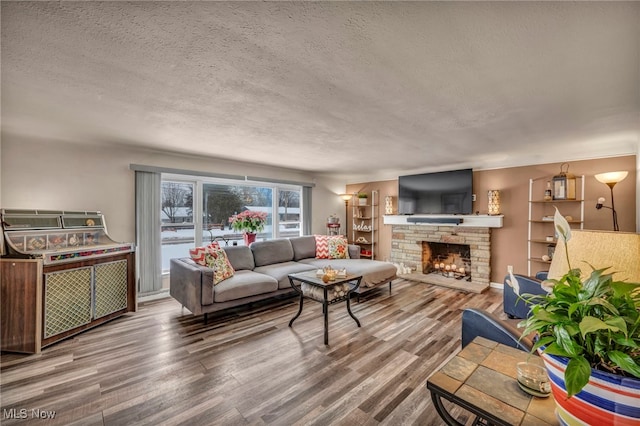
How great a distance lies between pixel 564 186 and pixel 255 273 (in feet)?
15.5

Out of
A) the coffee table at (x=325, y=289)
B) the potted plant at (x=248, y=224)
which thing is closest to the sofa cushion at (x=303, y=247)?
the potted plant at (x=248, y=224)

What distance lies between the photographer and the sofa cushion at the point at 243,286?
318 cm

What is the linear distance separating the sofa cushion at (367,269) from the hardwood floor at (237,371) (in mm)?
602

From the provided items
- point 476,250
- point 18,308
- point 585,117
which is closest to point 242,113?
point 18,308

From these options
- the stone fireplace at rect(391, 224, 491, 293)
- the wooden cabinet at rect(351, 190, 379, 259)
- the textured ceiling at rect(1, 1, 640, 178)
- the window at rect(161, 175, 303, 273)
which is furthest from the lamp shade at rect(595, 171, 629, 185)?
the window at rect(161, 175, 303, 273)

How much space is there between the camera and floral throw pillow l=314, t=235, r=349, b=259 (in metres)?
4.96

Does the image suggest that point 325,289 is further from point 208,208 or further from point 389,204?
point 389,204

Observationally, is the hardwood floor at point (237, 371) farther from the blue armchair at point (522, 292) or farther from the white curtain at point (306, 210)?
the white curtain at point (306, 210)

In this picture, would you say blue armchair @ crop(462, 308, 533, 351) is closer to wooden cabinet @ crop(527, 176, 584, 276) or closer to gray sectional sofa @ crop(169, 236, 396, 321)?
gray sectional sofa @ crop(169, 236, 396, 321)

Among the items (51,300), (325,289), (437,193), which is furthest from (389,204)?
(51,300)

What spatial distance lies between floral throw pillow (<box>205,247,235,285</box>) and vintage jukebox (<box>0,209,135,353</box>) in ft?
3.34

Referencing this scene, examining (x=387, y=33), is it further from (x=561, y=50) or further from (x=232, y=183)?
(x=232, y=183)

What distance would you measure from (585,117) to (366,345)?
3.10m

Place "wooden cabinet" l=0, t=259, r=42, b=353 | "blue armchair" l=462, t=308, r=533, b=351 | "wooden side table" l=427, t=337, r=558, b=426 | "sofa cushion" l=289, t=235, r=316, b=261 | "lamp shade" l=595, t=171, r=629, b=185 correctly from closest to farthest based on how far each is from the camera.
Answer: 1. "wooden side table" l=427, t=337, r=558, b=426
2. "blue armchair" l=462, t=308, r=533, b=351
3. "wooden cabinet" l=0, t=259, r=42, b=353
4. "lamp shade" l=595, t=171, r=629, b=185
5. "sofa cushion" l=289, t=235, r=316, b=261
